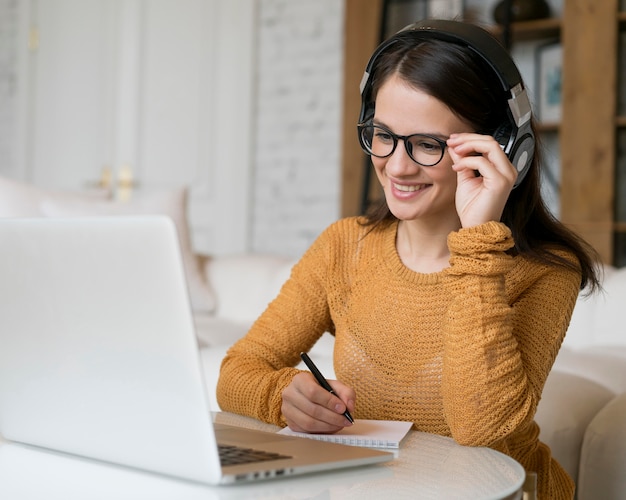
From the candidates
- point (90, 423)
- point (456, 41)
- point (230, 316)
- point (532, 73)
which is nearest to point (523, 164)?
point (456, 41)

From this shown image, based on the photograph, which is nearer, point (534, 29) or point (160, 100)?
point (534, 29)

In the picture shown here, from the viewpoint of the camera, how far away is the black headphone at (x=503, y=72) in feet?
3.86

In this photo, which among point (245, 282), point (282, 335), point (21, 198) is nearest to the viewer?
point (282, 335)

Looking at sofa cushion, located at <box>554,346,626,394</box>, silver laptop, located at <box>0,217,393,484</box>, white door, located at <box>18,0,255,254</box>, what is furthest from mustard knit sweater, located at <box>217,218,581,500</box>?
white door, located at <box>18,0,255,254</box>

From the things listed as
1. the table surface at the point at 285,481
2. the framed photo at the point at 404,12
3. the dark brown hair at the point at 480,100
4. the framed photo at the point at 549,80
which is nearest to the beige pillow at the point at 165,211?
the framed photo at the point at 404,12

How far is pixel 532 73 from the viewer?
13.8ft

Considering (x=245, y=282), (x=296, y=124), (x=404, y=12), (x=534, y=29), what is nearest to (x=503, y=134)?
(x=245, y=282)

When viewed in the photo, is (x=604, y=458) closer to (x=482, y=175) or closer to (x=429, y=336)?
(x=429, y=336)

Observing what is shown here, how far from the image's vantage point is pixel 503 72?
3.87 ft

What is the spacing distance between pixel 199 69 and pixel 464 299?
4299mm

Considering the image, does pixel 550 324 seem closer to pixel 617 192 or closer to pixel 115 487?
pixel 115 487

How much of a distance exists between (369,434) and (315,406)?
0.24 ft

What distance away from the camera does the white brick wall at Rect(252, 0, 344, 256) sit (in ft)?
15.9

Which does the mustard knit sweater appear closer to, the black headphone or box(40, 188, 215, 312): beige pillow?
the black headphone
